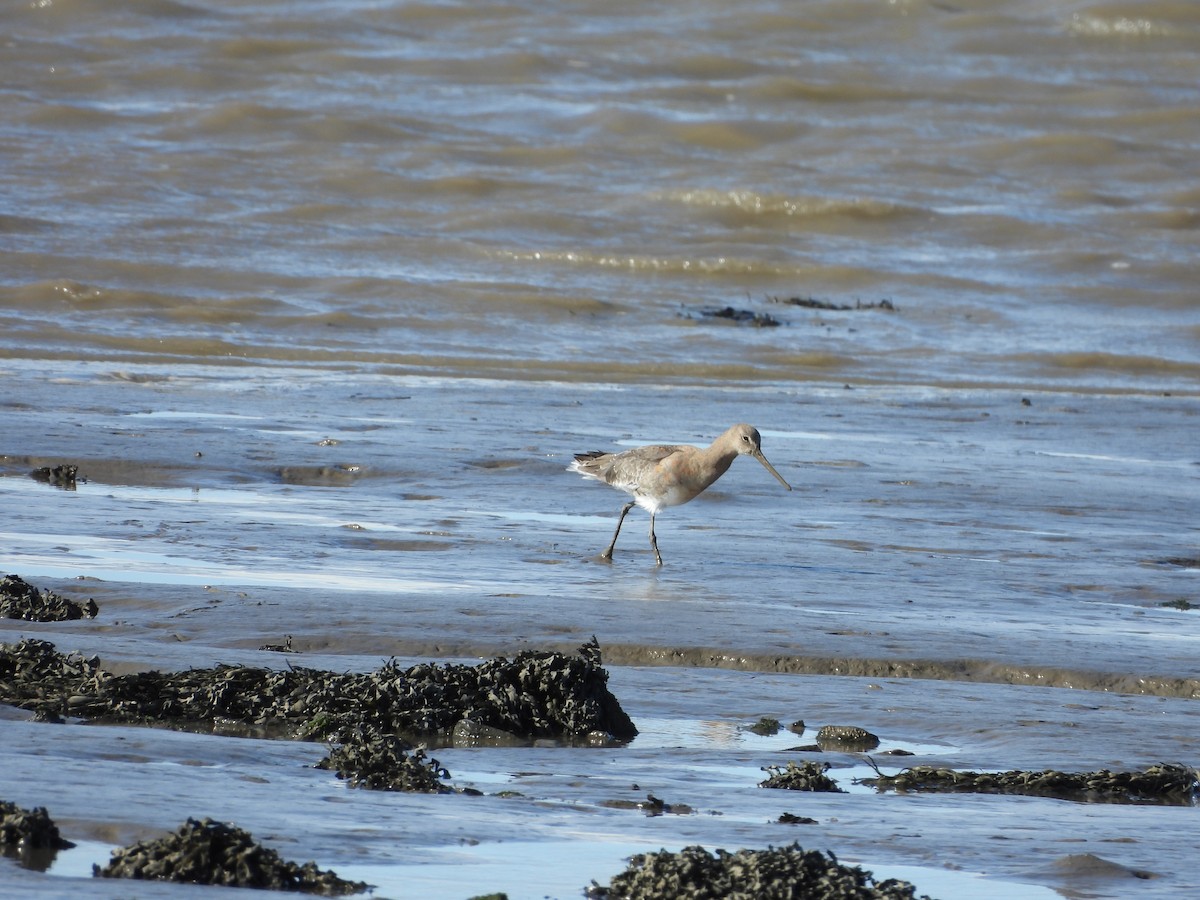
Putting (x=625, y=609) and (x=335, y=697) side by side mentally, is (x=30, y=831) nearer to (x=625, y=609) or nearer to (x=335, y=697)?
(x=335, y=697)

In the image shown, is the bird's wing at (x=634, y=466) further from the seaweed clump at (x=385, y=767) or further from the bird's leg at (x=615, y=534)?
the seaweed clump at (x=385, y=767)

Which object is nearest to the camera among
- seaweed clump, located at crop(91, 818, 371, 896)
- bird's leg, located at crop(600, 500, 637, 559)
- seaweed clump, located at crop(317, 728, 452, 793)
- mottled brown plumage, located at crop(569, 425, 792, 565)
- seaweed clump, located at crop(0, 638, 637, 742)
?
seaweed clump, located at crop(91, 818, 371, 896)

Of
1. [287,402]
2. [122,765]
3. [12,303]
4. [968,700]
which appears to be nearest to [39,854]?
[122,765]

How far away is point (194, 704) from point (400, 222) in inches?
601

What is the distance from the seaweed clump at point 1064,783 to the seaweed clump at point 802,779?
0.47 ft

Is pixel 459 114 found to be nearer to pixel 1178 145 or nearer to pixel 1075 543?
pixel 1178 145

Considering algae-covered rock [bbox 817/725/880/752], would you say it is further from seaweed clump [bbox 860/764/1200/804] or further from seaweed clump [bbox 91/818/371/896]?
seaweed clump [bbox 91/818/371/896]

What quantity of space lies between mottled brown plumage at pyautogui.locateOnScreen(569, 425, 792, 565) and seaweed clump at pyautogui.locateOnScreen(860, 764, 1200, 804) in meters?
4.00

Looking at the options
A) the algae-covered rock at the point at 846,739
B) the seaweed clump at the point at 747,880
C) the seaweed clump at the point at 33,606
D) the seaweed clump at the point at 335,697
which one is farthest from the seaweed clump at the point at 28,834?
the seaweed clump at the point at 33,606

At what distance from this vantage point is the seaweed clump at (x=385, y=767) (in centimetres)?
423

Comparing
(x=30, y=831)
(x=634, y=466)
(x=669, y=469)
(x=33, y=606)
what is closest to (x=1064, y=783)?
(x=30, y=831)

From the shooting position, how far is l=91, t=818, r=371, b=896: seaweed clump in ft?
11.1

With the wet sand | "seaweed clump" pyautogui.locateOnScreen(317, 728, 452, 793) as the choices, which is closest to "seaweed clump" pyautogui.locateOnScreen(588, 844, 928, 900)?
the wet sand

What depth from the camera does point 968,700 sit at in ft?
18.4
